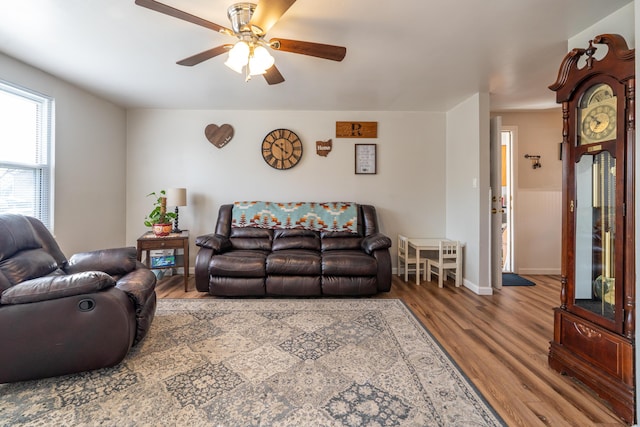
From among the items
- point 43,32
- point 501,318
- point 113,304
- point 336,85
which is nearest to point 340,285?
point 501,318

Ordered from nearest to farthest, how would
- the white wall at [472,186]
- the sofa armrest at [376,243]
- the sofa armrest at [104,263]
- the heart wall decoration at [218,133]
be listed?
the sofa armrest at [104,263]
the sofa armrest at [376,243]
the white wall at [472,186]
the heart wall decoration at [218,133]

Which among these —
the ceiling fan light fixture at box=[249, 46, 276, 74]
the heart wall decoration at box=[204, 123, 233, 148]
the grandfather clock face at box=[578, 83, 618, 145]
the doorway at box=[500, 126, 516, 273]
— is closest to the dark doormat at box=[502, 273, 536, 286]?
the doorway at box=[500, 126, 516, 273]

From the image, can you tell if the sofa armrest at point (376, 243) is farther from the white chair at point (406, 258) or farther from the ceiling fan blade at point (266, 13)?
the ceiling fan blade at point (266, 13)

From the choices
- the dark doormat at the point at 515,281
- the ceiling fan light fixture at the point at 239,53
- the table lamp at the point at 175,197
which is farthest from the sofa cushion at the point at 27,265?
the dark doormat at the point at 515,281

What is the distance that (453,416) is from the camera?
1.40 meters

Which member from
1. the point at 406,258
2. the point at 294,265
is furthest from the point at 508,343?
the point at 294,265

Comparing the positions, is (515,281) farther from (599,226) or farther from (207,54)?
(207,54)

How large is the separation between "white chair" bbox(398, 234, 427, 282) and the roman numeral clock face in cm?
192

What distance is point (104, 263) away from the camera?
90.6 inches

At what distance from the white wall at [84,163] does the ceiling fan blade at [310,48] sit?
8.77 feet

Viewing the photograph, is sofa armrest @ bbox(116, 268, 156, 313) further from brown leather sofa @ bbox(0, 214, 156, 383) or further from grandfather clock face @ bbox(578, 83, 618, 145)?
grandfather clock face @ bbox(578, 83, 618, 145)

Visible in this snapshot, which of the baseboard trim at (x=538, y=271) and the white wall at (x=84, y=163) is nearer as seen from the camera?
the white wall at (x=84, y=163)

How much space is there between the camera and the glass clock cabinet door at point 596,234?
158 cm

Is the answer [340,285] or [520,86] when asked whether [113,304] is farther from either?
[520,86]
